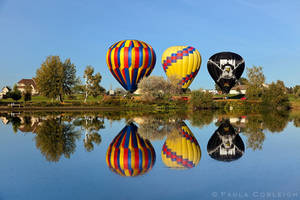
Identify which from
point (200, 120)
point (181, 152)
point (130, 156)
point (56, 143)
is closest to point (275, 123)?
point (200, 120)

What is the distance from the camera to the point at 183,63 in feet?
195

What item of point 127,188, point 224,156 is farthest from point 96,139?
point 127,188

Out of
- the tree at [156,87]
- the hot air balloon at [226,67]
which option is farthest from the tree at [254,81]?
the tree at [156,87]

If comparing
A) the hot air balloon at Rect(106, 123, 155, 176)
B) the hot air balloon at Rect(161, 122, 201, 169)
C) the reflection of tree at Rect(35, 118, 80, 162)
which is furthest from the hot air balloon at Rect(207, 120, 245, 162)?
the reflection of tree at Rect(35, 118, 80, 162)

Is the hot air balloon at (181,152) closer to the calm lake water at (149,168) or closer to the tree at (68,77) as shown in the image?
the calm lake water at (149,168)

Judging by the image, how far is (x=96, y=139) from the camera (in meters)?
16.5

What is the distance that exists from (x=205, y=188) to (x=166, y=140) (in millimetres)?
7668

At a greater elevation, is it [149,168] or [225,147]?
[225,147]

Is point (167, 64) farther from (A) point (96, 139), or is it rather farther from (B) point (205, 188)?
(B) point (205, 188)

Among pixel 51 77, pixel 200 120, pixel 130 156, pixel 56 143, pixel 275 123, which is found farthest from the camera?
pixel 51 77

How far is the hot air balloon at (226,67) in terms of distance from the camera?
2453 inches

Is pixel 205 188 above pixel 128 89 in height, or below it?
below

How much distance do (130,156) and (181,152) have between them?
206 cm

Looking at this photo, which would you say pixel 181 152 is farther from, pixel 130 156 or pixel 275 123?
pixel 275 123
